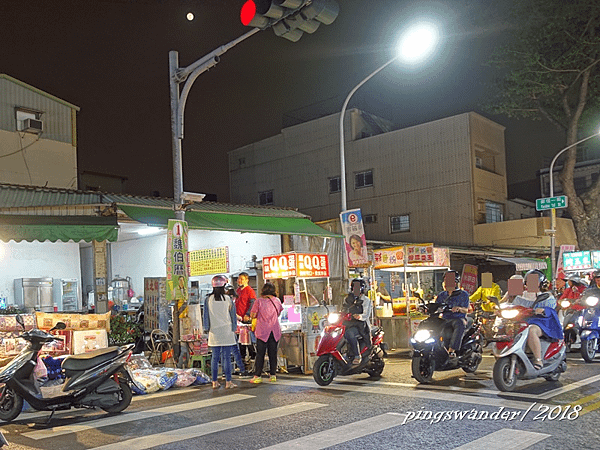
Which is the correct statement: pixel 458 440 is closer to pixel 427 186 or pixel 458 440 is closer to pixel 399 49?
pixel 399 49

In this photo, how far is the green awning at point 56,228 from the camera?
11.7 m

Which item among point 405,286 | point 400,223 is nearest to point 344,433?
point 405,286

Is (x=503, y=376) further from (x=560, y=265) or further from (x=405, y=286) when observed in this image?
(x=560, y=265)

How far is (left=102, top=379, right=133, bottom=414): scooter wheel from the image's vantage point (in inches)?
332

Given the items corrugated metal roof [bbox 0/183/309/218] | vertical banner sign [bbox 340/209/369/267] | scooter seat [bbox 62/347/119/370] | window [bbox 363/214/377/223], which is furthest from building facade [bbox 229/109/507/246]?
scooter seat [bbox 62/347/119/370]

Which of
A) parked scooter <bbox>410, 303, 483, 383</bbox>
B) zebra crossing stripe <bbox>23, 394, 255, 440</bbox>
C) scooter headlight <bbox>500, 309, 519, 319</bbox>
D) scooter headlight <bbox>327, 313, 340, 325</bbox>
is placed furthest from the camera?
scooter headlight <bbox>327, 313, 340, 325</bbox>

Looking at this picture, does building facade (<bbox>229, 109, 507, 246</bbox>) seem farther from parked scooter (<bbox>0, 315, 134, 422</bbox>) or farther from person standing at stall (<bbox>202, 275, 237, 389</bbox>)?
parked scooter (<bbox>0, 315, 134, 422</bbox>)

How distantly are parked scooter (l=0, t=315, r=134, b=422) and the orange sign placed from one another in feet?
18.7

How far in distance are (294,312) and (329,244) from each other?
17.1 ft

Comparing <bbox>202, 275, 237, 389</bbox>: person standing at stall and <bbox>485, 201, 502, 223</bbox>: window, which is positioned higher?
<bbox>485, 201, 502, 223</bbox>: window

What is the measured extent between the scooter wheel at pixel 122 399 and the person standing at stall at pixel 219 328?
2063 mm

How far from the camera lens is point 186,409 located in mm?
8492

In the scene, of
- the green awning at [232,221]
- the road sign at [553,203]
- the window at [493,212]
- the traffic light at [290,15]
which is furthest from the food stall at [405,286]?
the window at [493,212]

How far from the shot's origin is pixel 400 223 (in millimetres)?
31188
